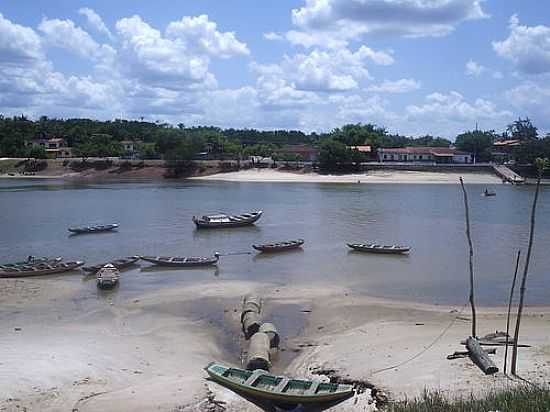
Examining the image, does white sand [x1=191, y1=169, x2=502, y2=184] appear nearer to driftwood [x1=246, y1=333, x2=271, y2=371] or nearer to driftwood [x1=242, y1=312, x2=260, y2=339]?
driftwood [x1=242, y1=312, x2=260, y2=339]

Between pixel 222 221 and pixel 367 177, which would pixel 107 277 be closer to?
pixel 222 221

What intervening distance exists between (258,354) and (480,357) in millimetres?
5703

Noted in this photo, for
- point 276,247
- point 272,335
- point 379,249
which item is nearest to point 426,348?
point 272,335

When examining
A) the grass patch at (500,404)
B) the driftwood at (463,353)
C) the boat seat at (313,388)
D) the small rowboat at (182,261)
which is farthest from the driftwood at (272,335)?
the small rowboat at (182,261)

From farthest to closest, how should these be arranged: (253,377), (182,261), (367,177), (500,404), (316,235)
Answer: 1. (367,177)
2. (316,235)
3. (182,261)
4. (253,377)
5. (500,404)

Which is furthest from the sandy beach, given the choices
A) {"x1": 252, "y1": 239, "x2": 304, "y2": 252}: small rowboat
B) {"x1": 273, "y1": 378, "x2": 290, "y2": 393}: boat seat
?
{"x1": 252, "y1": 239, "x2": 304, "y2": 252}: small rowboat

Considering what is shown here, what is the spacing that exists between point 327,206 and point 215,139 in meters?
76.0

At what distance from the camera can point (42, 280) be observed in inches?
1195

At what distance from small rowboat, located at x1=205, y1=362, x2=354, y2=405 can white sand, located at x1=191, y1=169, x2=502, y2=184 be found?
9397 cm

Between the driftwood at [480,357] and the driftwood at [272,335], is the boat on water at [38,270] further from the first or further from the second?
the driftwood at [480,357]

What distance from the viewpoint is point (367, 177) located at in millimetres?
112875

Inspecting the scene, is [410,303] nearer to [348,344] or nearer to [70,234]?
[348,344]

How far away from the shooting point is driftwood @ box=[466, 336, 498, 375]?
14711 mm

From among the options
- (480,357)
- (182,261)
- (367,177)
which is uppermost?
(367,177)
